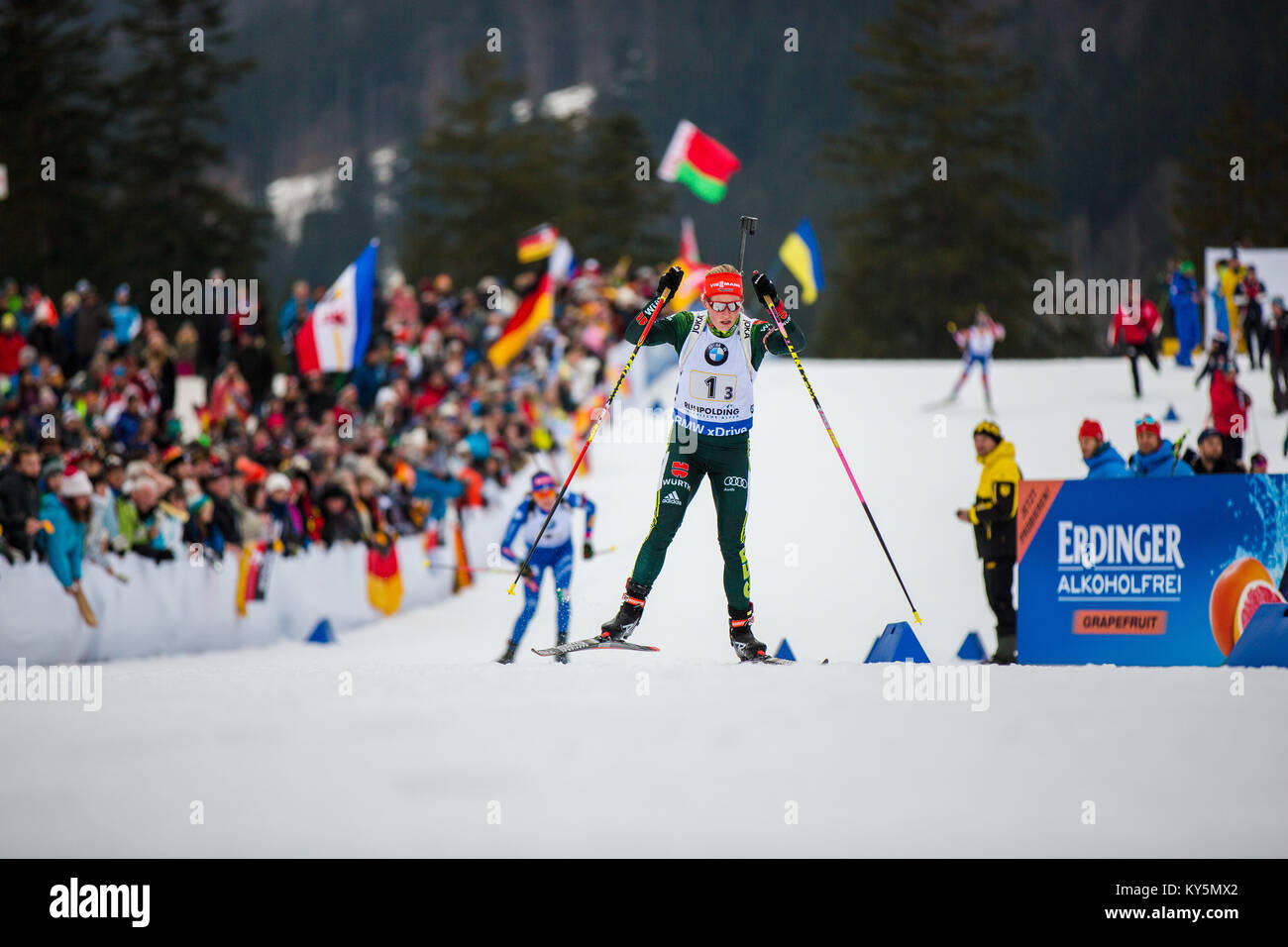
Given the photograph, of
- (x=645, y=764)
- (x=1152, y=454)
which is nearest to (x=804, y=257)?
(x=1152, y=454)

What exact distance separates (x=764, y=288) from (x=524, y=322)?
1375 centimetres

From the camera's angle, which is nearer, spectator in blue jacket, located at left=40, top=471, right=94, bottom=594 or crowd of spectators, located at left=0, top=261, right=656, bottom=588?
spectator in blue jacket, located at left=40, top=471, right=94, bottom=594

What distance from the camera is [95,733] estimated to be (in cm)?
615

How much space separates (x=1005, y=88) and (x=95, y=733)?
57239 millimetres

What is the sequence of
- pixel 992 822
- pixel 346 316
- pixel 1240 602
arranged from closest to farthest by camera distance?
pixel 992 822 → pixel 1240 602 → pixel 346 316

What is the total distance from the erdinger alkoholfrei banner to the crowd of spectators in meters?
6.97

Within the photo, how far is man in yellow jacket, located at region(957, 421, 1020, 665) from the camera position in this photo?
33.6ft

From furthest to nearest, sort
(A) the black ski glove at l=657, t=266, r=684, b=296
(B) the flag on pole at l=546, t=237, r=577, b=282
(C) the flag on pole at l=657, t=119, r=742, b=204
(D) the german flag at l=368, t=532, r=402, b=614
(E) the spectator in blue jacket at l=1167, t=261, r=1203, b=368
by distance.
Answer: (B) the flag on pole at l=546, t=237, r=577, b=282 < (E) the spectator in blue jacket at l=1167, t=261, r=1203, b=368 < (C) the flag on pole at l=657, t=119, r=742, b=204 < (D) the german flag at l=368, t=532, r=402, b=614 < (A) the black ski glove at l=657, t=266, r=684, b=296

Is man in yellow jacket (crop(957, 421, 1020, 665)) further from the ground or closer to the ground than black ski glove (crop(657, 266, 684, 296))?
closer to the ground

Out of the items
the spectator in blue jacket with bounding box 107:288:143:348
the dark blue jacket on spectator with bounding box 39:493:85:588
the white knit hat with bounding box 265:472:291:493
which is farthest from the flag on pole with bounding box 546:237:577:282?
the dark blue jacket on spectator with bounding box 39:493:85:588

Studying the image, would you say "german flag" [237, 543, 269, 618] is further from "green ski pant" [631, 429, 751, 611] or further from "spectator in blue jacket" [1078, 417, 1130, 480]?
"spectator in blue jacket" [1078, 417, 1130, 480]

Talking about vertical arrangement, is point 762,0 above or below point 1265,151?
above
